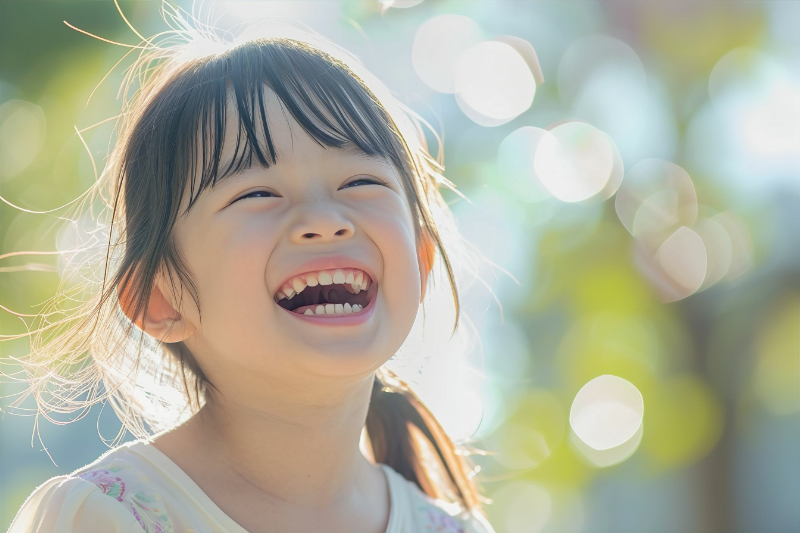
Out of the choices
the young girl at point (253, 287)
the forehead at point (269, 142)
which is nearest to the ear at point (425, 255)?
the young girl at point (253, 287)

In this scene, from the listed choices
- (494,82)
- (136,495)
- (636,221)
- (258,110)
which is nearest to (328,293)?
(258,110)

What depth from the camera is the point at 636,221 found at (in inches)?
209

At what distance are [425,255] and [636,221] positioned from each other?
4138 mm

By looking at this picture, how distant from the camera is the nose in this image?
1183 mm

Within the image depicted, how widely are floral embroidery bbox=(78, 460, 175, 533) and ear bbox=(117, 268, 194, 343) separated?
0.80 ft

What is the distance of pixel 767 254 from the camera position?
5145mm

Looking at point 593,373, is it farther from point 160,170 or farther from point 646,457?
point 160,170

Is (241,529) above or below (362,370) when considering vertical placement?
below

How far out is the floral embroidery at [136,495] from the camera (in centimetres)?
116

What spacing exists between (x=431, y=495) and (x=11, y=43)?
3.56m

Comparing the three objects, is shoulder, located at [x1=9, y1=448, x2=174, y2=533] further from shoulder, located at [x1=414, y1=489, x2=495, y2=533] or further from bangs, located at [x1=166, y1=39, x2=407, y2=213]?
shoulder, located at [x1=414, y1=489, x2=495, y2=533]

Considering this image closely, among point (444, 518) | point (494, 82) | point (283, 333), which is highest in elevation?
point (494, 82)

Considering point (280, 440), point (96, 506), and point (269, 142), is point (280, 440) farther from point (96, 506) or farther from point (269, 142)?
point (269, 142)

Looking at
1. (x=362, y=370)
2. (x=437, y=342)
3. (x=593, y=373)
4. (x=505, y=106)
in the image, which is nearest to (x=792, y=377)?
(x=593, y=373)
